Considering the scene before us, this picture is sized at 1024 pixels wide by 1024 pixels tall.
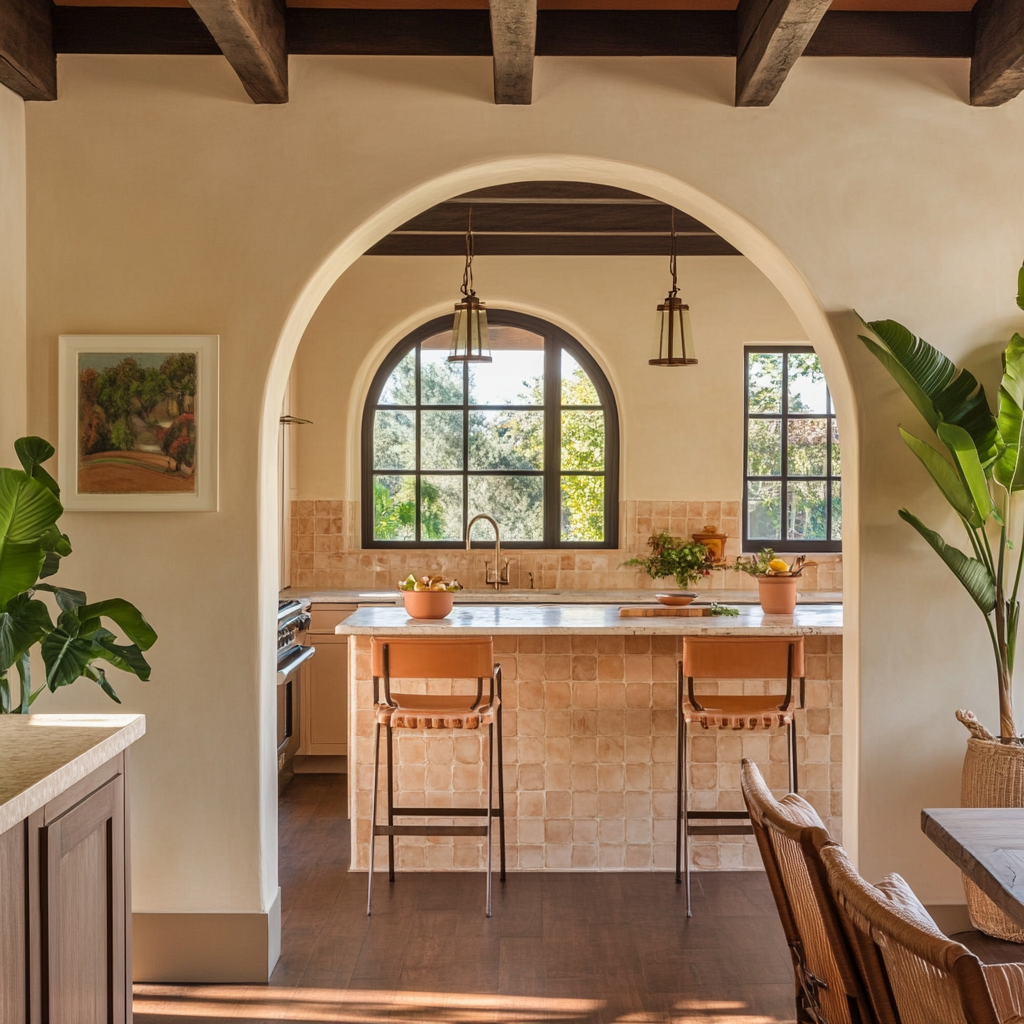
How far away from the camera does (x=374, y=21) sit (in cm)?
300

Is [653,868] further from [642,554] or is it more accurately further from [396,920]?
[642,554]

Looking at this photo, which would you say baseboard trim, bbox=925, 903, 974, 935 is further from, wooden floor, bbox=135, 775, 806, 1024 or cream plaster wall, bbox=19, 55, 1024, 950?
wooden floor, bbox=135, 775, 806, 1024

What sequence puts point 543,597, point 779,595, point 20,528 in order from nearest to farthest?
point 20,528 → point 779,595 → point 543,597

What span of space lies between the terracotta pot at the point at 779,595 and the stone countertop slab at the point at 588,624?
45mm

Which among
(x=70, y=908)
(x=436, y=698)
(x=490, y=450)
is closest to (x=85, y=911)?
(x=70, y=908)

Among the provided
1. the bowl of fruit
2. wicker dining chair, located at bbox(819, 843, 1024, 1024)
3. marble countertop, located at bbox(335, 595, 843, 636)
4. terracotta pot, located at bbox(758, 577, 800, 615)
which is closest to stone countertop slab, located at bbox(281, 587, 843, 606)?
terracotta pot, located at bbox(758, 577, 800, 615)

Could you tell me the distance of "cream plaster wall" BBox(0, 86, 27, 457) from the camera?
2.91 metres

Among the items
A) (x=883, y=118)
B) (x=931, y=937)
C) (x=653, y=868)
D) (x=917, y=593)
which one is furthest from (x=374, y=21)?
(x=653, y=868)

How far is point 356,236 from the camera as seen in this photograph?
309 centimetres

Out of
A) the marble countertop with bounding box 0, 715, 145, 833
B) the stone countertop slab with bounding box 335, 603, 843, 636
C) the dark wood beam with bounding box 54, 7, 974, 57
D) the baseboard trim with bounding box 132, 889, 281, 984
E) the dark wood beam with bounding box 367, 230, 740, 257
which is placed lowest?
the baseboard trim with bounding box 132, 889, 281, 984

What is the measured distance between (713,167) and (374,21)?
119cm

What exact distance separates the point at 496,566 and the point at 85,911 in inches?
169

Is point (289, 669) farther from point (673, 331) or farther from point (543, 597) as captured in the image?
point (673, 331)

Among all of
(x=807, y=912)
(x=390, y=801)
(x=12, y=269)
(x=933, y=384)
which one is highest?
(x=12, y=269)
